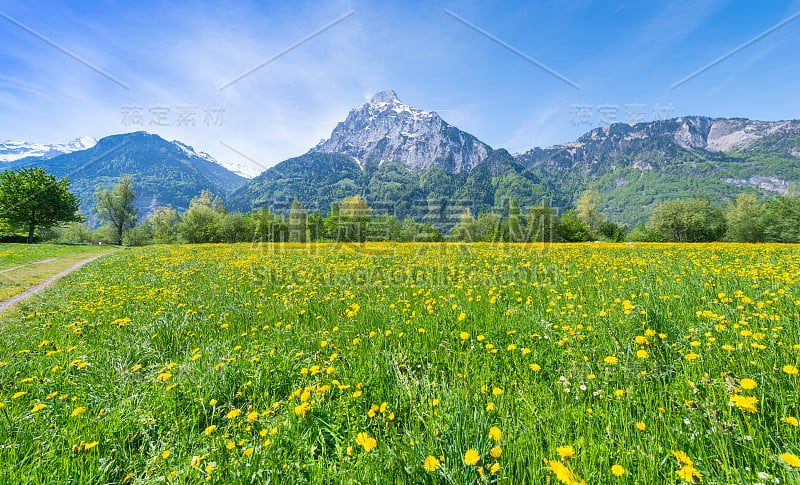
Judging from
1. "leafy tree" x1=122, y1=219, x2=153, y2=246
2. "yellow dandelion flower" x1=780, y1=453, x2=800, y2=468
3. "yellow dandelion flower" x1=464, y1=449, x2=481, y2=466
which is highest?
"yellow dandelion flower" x1=780, y1=453, x2=800, y2=468

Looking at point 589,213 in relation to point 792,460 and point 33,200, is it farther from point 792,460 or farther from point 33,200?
point 33,200

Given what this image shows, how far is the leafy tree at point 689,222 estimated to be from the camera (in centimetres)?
4492

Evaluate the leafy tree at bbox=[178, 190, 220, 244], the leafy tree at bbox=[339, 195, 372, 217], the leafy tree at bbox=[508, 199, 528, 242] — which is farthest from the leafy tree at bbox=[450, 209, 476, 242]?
the leafy tree at bbox=[178, 190, 220, 244]

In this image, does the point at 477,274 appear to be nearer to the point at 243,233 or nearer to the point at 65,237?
the point at 243,233

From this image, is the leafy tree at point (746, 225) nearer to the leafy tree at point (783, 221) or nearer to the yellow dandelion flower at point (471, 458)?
the leafy tree at point (783, 221)

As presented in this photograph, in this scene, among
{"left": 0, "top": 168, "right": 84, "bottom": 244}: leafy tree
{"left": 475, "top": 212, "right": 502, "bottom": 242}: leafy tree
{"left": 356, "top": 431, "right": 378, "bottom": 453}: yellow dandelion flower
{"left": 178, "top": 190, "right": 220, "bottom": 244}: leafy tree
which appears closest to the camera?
{"left": 356, "top": 431, "right": 378, "bottom": 453}: yellow dandelion flower

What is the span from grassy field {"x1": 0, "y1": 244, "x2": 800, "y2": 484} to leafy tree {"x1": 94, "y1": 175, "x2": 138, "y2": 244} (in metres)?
71.1

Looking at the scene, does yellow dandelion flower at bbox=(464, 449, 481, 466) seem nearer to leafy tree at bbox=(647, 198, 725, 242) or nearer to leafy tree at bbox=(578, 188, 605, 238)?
leafy tree at bbox=(647, 198, 725, 242)

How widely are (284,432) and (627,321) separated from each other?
3.69 metres

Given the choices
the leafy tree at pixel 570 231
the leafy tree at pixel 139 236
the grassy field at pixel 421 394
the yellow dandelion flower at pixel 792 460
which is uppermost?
the leafy tree at pixel 570 231

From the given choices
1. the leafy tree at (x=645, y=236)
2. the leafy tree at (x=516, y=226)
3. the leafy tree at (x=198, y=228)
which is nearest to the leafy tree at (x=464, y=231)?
the leafy tree at (x=516, y=226)

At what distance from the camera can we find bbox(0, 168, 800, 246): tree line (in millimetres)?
35094

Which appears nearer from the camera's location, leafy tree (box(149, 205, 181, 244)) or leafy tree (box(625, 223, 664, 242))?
leafy tree (box(625, 223, 664, 242))

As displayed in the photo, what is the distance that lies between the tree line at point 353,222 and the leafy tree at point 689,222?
0.38 feet
